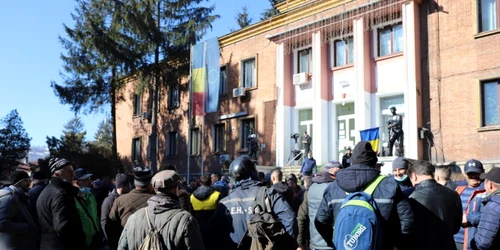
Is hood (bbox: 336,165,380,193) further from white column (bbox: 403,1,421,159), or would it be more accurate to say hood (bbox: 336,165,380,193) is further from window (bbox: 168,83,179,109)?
window (bbox: 168,83,179,109)

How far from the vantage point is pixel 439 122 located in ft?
61.9

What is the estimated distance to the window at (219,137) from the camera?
28828mm

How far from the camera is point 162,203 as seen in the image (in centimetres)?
381

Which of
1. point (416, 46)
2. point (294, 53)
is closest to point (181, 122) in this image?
point (294, 53)

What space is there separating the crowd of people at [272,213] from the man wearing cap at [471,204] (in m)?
0.01

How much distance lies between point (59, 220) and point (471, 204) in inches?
176

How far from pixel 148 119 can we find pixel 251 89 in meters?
11.3

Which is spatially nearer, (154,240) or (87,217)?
(154,240)

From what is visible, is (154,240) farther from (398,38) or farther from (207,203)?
(398,38)

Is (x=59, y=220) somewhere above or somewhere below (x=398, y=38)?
below

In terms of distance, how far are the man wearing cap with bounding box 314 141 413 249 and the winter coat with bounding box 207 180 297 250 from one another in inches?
22.6

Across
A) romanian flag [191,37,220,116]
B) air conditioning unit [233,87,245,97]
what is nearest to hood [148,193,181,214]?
romanian flag [191,37,220,116]

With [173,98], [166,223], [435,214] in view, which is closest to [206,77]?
[173,98]

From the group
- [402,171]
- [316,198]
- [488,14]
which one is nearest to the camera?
[316,198]
